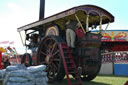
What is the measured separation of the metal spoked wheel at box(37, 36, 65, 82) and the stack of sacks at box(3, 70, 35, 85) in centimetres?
167

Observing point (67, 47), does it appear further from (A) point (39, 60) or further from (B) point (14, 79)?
(B) point (14, 79)

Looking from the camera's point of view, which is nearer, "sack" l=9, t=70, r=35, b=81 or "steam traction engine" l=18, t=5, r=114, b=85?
"sack" l=9, t=70, r=35, b=81

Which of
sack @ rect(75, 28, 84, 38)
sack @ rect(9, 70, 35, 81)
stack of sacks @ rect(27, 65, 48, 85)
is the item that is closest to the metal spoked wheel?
sack @ rect(75, 28, 84, 38)

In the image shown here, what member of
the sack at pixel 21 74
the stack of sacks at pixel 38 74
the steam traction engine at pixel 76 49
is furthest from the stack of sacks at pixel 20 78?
the steam traction engine at pixel 76 49

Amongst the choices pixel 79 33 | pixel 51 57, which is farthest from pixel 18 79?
pixel 79 33

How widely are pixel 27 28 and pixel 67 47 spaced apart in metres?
2.95

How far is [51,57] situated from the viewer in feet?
22.1

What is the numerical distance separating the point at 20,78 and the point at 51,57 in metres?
2.49

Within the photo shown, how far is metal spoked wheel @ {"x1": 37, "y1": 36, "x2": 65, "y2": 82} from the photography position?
6142 mm

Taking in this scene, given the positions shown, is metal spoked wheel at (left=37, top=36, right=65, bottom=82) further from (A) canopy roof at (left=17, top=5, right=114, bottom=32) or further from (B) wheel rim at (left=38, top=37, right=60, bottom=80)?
(A) canopy roof at (left=17, top=5, right=114, bottom=32)

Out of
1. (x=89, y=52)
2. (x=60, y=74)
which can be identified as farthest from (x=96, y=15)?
(x=60, y=74)

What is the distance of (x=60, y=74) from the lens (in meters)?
6.01

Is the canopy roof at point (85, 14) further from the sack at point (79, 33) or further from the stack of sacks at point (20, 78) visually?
the stack of sacks at point (20, 78)

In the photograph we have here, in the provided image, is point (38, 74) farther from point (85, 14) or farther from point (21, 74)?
point (85, 14)
